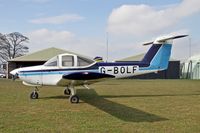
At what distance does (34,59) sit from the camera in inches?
2026

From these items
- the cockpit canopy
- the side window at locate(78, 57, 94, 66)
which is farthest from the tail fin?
the cockpit canopy

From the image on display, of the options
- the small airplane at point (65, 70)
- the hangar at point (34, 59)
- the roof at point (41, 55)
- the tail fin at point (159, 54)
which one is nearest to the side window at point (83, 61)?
the small airplane at point (65, 70)

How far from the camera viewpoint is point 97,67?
13.3 m

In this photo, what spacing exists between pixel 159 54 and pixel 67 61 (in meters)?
4.83

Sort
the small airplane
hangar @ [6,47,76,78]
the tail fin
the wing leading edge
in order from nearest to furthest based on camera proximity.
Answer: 1. the wing leading edge
2. the small airplane
3. the tail fin
4. hangar @ [6,47,76,78]

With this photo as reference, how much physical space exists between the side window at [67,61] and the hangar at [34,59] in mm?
38476

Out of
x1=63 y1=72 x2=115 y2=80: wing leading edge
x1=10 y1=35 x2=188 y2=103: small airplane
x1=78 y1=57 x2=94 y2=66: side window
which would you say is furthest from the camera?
x1=78 y1=57 x2=94 y2=66: side window

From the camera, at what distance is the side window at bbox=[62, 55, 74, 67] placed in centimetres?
1296

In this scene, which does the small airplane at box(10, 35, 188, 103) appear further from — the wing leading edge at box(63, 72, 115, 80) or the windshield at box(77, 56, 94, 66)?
the wing leading edge at box(63, 72, 115, 80)

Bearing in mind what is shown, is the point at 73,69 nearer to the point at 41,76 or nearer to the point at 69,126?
the point at 41,76

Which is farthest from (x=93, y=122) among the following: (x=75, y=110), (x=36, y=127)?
(x=75, y=110)

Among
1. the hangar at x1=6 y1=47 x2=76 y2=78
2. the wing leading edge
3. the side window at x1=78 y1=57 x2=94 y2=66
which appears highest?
the hangar at x1=6 y1=47 x2=76 y2=78

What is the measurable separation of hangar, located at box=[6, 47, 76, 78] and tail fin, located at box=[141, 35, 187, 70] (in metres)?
37.3

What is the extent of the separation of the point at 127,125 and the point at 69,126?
1.35 m
